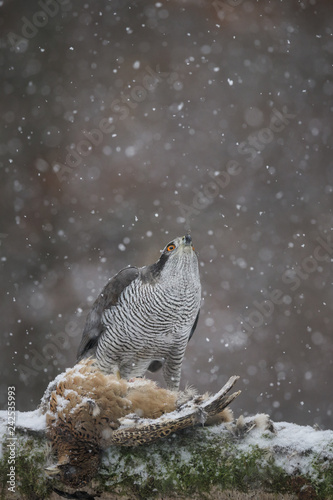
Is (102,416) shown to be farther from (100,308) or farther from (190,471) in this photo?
(100,308)

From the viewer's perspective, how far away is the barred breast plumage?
9.11 feet

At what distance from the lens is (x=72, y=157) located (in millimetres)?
6621

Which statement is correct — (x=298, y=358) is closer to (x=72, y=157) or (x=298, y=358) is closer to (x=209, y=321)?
(x=209, y=321)

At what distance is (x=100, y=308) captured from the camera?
3.15 m

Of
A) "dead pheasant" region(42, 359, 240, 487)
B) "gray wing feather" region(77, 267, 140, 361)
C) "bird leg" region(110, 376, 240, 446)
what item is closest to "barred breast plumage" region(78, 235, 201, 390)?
"gray wing feather" region(77, 267, 140, 361)

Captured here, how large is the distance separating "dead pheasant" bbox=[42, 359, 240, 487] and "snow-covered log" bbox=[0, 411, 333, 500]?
44 mm

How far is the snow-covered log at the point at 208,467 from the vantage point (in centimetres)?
144

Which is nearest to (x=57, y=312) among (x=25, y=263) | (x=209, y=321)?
(x=25, y=263)

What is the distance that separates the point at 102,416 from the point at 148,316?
4.24ft

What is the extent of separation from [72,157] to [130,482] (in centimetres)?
558

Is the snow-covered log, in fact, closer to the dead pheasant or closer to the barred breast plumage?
the dead pheasant

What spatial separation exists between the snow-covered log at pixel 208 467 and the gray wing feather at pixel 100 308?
1.47 m

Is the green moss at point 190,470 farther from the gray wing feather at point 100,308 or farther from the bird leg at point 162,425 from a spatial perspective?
the gray wing feather at point 100,308

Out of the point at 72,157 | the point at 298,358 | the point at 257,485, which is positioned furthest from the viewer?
the point at 298,358
